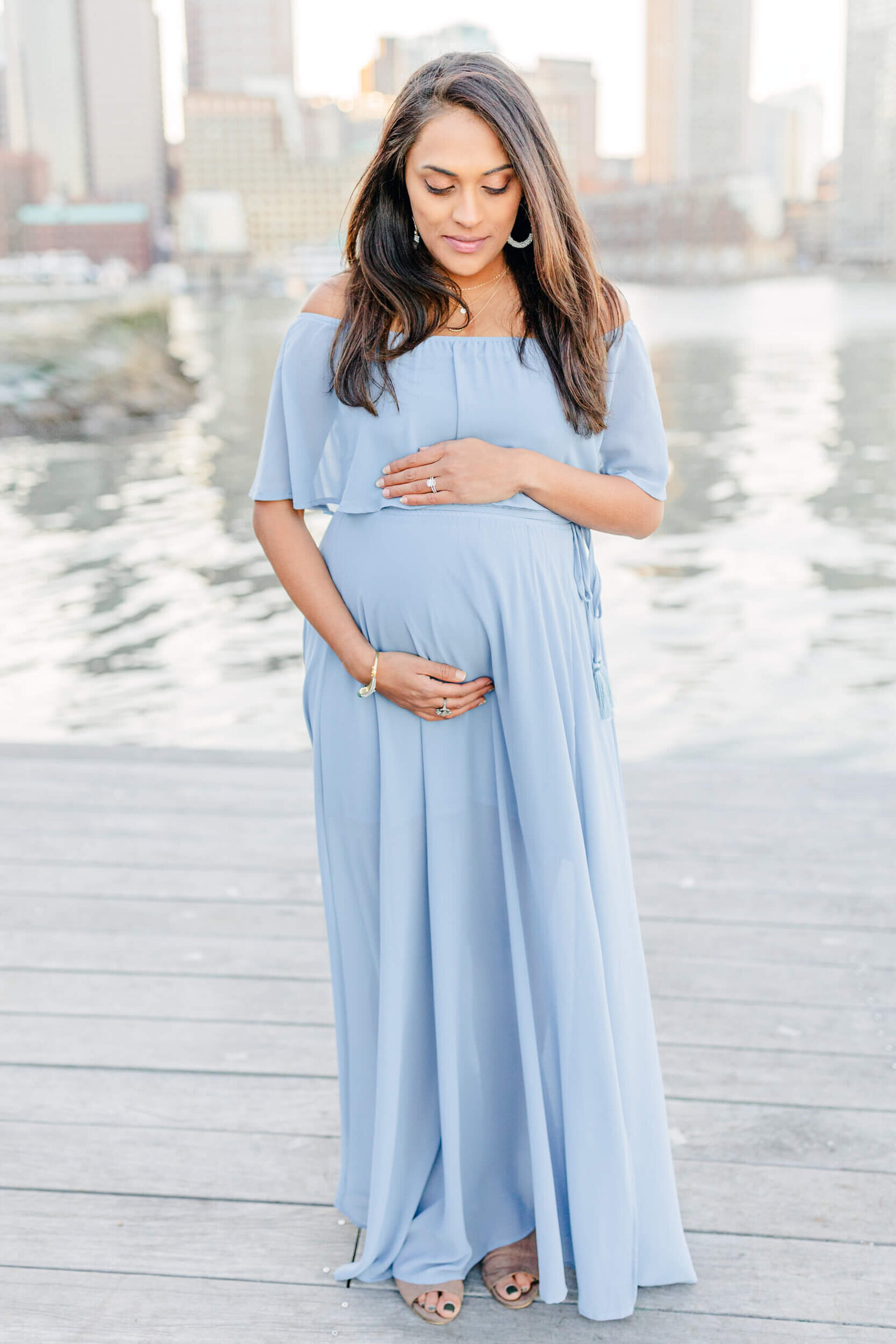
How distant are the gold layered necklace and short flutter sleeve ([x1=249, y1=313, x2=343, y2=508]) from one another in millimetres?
142

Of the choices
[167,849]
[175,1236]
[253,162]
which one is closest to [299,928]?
[167,849]

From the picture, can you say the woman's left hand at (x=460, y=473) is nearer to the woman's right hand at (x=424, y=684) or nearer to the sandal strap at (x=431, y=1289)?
the woman's right hand at (x=424, y=684)

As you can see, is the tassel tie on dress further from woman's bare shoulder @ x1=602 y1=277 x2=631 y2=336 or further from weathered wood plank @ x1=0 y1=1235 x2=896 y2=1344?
weathered wood plank @ x1=0 y1=1235 x2=896 y2=1344

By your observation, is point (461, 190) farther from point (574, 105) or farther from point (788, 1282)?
point (574, 105)

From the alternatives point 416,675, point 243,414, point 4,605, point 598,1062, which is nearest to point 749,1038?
point 598,1062

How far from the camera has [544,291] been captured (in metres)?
1.37

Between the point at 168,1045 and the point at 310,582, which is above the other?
the point at 310,582

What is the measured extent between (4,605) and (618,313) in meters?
6.91

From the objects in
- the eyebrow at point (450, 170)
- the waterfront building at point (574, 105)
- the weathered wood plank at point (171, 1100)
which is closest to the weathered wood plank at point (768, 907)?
the weathered wood plank at point (171, 1100)

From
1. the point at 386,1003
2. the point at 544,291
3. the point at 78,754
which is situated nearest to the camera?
the point at 544,291

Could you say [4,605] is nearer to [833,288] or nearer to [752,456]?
[752,456]

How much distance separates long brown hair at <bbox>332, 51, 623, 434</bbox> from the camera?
1.32 metres

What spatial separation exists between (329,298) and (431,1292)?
120 cm

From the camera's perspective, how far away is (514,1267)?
1.58 m
